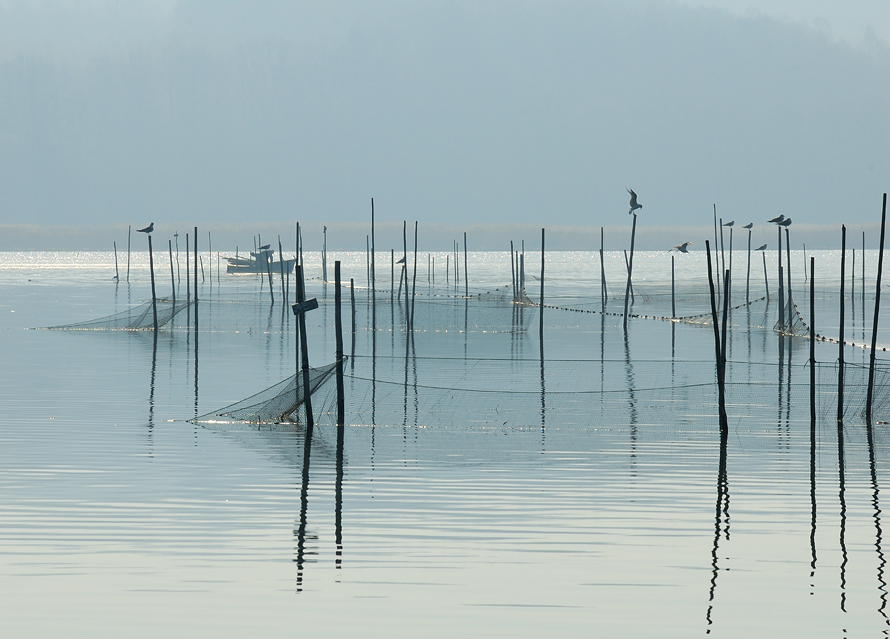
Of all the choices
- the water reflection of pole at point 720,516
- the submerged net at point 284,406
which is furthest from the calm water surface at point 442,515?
the submerged net at point 284,406

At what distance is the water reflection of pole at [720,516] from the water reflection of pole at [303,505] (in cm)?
296

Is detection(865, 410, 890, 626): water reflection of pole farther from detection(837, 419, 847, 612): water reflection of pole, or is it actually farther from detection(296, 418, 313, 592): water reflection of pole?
detection(296, 418, 313, 592): water reflection of pole

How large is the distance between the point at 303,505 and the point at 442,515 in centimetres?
148

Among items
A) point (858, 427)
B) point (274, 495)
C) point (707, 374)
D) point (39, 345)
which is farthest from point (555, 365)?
point (274, 495)

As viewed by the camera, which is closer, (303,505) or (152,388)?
(303,505)

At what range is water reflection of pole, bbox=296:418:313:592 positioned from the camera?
8.96 m

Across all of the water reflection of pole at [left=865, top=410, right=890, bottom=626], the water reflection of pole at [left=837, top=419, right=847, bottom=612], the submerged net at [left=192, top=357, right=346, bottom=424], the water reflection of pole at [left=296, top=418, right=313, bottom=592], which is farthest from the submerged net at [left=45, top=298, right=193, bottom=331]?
the water reflection of pole at [left=865, top=410, right=890, bottom=626]

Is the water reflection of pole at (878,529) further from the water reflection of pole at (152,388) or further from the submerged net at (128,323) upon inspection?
the submerged net at (128,323)

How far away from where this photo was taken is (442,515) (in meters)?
10.8

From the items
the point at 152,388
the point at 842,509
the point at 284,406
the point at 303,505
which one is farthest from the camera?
the point at 152,388

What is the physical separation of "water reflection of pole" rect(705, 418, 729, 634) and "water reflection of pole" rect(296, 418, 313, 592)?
A: 2.96 metres

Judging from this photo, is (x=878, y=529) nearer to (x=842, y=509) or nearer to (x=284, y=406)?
(x=842, y=509)

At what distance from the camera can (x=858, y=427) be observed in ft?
54.1

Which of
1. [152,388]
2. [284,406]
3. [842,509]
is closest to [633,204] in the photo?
[152,388]
